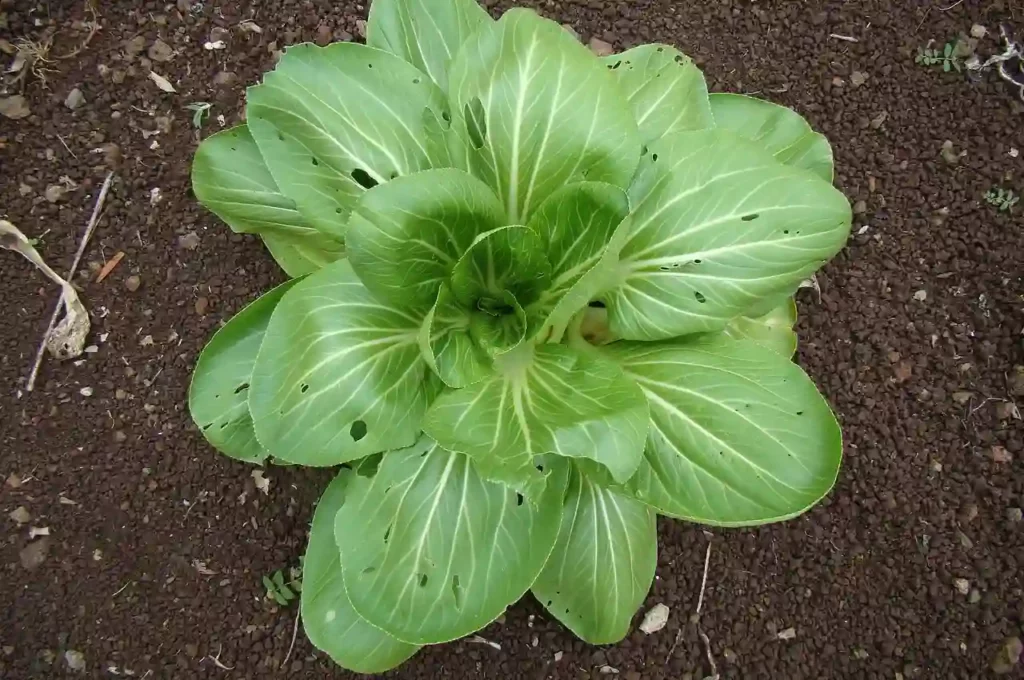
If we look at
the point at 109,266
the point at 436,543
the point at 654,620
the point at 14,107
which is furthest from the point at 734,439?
the point at 14,107

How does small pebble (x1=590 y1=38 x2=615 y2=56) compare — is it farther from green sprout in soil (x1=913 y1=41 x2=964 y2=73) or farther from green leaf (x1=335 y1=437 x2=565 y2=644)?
green leaf (x1=335 y1=437 x2=565 y2=644)

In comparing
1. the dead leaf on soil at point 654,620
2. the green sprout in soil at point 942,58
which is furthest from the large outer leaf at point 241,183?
the green sprout in soil at point 942,58

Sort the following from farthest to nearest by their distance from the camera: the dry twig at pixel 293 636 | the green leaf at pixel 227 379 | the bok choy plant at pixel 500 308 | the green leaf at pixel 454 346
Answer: the dry twig at pixel 293 636
the green leaf at pixel 227 379
the green leaf at pixel 454 346
the bok choy plant at pixel 500 308

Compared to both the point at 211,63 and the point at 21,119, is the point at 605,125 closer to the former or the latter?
the point at 211,63

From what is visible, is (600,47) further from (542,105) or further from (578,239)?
(578,239)

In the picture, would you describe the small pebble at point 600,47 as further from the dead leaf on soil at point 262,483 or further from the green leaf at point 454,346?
the dead leaf on soil at point 262,483

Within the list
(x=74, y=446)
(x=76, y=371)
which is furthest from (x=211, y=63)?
(x=74, y=446)
